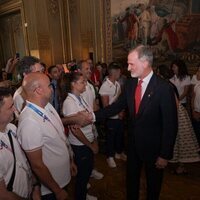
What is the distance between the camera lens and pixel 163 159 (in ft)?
7.32

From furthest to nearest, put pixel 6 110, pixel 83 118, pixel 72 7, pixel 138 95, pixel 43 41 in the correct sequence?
pixel 43 41 → pixel 72 7 → pixel 83 118 → pixel 138 95 → pixel 6 110

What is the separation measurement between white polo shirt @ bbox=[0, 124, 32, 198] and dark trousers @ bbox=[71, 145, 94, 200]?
0.86 meters

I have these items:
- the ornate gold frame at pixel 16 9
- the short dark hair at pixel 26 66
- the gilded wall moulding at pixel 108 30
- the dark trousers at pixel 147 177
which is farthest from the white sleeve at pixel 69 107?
the ornate gold frame at pixel 16 9

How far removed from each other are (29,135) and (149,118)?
117 cm

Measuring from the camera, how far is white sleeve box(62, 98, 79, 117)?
8.02ft

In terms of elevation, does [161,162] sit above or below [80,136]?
below

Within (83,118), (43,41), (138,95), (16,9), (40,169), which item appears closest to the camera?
(40,169)

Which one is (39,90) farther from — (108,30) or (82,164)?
(108,30)

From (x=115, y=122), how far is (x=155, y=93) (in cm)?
193

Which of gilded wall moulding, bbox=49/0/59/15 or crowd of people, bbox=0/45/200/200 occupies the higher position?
gilded wall moulding, bbox=49/0/59/15

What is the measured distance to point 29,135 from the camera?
166cm

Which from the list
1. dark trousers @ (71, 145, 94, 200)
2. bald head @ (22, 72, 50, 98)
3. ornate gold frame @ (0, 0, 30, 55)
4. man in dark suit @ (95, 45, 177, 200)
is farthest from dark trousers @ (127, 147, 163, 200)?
ornate gold frame @ (0, 0, 30, 55)

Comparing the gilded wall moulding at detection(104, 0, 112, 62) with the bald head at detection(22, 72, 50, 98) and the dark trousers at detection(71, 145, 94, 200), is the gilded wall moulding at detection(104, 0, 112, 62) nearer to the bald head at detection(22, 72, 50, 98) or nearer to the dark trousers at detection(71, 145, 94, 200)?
the dark trousers at detection(71, 145, 94, 200)

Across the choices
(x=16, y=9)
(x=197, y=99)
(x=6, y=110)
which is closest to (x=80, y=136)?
(x=6, y=110)
